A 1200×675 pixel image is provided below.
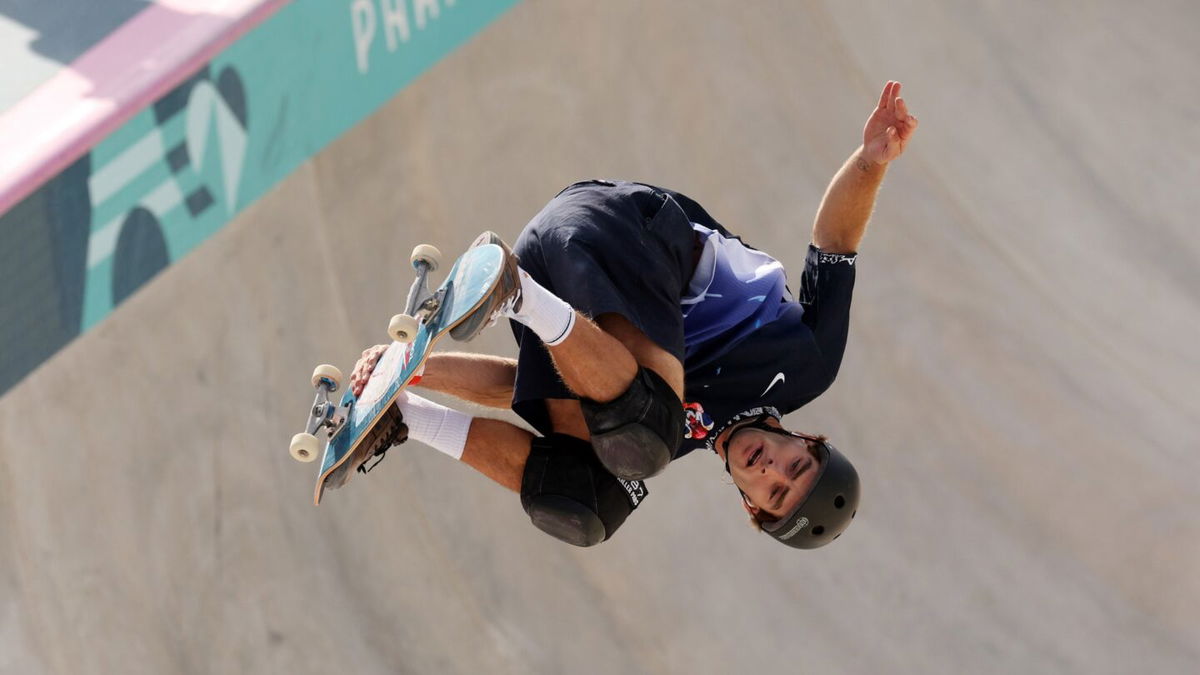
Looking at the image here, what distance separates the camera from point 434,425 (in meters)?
4.12

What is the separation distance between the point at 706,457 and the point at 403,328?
3.58m

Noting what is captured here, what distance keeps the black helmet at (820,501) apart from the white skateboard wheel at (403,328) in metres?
1.23

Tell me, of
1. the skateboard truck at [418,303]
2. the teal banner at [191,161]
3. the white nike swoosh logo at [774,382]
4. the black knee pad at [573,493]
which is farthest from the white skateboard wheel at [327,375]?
the white nike swoosh logo at [774,382]

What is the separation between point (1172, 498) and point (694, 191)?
291 centimetres

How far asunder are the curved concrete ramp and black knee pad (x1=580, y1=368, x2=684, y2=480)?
2.50 metres

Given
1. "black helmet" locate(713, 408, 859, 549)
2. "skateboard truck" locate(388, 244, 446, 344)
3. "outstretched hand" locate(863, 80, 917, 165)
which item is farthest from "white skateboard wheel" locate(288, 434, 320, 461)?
"outstretched hand" locate(863, 80, 917, 165)

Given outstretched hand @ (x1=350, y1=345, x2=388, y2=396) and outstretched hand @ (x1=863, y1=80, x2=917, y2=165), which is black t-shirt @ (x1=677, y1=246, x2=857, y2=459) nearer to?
outstretched hand @ (x1=863, y1=80, x2=917, y2=165)

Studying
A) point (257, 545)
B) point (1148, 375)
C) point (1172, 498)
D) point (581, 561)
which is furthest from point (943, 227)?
point (257, 545)

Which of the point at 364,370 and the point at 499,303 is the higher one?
the point at 499,303

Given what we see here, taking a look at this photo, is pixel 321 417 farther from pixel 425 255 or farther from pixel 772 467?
pixel 772 467

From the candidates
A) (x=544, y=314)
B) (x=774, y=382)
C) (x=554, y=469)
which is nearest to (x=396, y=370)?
(x=544, y=314)

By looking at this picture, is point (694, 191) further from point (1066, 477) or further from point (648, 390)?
point (648, 390)

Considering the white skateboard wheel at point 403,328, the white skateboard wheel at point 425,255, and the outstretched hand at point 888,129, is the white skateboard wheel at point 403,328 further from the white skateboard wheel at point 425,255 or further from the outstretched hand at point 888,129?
the outstretched hand at point 888,129

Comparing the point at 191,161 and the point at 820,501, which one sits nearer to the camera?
the point at 820,501
